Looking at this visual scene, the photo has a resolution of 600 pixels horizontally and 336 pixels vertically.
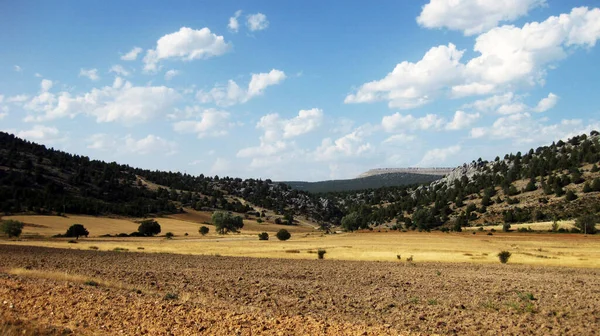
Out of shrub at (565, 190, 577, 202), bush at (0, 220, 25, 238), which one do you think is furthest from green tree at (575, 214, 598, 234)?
bush at (0, 220, 25, 238)

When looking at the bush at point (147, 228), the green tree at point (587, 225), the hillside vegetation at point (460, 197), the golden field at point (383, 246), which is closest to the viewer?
the golden field at point (383, 246)

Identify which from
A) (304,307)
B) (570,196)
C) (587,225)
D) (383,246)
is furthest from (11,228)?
(570,196)

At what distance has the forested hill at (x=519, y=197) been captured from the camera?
411 feet

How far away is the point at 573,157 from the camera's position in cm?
16650

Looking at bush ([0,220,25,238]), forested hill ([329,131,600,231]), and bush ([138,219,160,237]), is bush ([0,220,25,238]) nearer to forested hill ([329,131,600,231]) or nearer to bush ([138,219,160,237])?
bush ([138,219,160,237])

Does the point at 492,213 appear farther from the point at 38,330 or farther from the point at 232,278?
the point at 38,330

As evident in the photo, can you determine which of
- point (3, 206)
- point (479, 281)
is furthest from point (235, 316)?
point (3, 206)

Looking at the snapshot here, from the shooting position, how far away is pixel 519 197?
14800 centimetres

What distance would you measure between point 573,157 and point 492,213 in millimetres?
51996

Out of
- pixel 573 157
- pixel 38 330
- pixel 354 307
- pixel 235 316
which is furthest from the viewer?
pixel 573 157

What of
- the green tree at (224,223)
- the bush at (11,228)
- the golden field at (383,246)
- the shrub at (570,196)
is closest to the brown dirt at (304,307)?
the golden field at (383,246)

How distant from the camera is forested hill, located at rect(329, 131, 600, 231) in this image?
125 m

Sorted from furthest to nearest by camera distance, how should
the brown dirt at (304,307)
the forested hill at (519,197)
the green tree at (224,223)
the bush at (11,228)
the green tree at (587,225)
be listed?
the green tree at (224,223), the forested hill at (519,197), the green tree at (587,225), the bush at (11,228), the brown dirt at (304,307)

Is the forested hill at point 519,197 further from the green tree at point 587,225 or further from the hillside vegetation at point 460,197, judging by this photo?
the green tree at point 587,225
